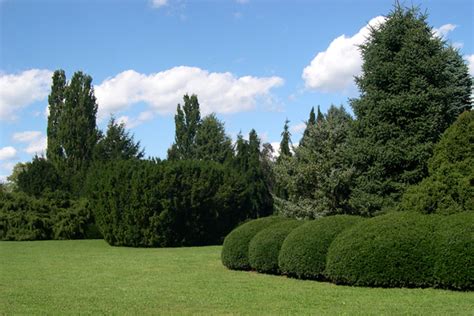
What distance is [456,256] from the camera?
428 inches

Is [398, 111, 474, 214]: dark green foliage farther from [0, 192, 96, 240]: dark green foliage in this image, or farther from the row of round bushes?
[0, 192, 96, 240]: dark green foliage

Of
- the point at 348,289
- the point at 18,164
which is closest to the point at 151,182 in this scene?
the point at 348,289

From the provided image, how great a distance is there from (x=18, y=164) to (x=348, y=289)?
218 ft

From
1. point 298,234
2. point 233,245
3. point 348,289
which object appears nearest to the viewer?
point 348,289

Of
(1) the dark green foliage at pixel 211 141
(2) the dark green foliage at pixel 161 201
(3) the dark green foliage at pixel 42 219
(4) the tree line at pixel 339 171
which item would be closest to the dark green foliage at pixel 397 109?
(4) the tree line at pixel 339 171

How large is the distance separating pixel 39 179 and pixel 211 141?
51.0 feet

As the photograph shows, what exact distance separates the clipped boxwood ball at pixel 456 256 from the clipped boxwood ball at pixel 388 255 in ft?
0.73

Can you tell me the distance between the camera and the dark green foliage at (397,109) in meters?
17.3

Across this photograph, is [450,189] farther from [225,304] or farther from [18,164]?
[18,164]

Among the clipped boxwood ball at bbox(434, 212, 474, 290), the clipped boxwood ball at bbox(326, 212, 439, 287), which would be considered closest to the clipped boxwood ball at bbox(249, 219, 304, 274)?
the clipped boxwood ball at bbox(326, 212, 439, 287)

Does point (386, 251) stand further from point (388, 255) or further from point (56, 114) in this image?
point (56, 114)

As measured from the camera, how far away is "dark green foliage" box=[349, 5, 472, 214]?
680 inches

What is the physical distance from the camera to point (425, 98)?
56.2 feet

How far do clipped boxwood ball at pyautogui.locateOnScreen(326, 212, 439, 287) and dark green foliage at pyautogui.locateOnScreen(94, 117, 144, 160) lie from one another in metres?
31.8
